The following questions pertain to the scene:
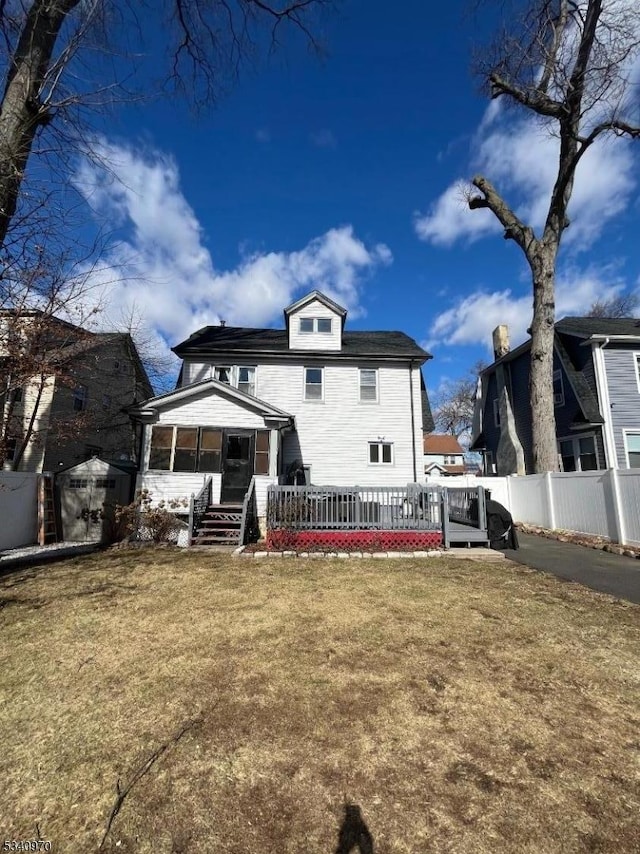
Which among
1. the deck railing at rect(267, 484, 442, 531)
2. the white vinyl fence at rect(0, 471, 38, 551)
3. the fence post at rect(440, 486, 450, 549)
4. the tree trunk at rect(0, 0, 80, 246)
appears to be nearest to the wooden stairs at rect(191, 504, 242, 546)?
the deck railing at rect(267, 484, 442, 531)

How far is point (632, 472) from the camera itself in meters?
8.41

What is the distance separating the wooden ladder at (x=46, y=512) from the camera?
10820 millimetres

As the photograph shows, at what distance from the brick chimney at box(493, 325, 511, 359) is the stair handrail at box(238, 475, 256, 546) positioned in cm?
1693

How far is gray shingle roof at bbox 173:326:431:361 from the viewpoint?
16000 mm

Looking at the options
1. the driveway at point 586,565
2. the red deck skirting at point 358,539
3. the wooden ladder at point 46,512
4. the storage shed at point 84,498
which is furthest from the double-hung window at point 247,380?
the driveway at point 586,565

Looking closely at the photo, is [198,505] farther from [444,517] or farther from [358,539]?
[444,517]

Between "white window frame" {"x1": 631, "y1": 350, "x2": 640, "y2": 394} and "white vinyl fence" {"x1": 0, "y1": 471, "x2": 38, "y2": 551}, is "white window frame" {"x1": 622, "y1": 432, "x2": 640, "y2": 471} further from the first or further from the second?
"white vinyl fence" {"x1": 0, "y1": 471, "x2": 38, "y2": 551}

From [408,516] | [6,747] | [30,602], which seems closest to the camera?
[6,747]

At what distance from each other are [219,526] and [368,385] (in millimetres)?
8432

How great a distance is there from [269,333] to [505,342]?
13517 millimetres

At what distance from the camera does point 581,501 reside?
10.3m

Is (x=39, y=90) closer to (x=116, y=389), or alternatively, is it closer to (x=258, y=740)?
(x=258, y=740)

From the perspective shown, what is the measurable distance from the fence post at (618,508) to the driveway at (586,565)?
21.6 inches

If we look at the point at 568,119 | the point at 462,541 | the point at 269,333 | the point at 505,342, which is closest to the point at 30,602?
the point at 462,541
